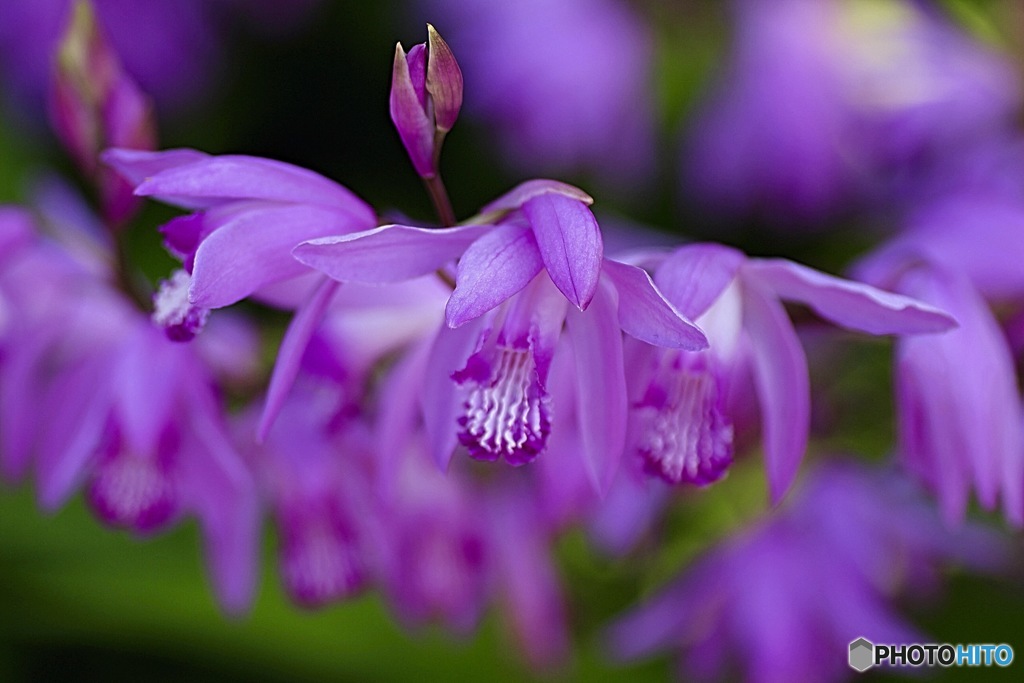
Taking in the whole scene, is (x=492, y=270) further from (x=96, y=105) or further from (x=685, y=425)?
(x=96, y=105)

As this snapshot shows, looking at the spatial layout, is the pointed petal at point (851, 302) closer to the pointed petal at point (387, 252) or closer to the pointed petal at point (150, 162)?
the pointed petal at point (387, 252)

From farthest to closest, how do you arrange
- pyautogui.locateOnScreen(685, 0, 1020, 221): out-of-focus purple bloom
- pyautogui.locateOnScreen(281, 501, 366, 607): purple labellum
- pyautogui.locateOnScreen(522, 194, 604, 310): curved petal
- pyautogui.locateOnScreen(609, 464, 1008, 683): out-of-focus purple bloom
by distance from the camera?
pyautogui.locateOnScreen(685, 0, 1020, 221): out-of-focus purple bloom, pyautogui.locateOnScreen(609, 464, 1008, 683): out-of-focus purple bloom, pyautogui.locateOnScreen(281, 501, 366, 607): purple labellum, pyautogui.locateOnScreen(522, 194, 604, 310): curved petal

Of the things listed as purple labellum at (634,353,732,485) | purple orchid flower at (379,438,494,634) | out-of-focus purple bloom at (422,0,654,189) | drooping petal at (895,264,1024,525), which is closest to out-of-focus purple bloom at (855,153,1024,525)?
A: drooping petal at (895,264,1024,525)

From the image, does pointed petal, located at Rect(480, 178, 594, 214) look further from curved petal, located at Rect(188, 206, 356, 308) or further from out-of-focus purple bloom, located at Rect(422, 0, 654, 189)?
out-of-focus purple bloom, located at Rect(422, 0, 654, 189)

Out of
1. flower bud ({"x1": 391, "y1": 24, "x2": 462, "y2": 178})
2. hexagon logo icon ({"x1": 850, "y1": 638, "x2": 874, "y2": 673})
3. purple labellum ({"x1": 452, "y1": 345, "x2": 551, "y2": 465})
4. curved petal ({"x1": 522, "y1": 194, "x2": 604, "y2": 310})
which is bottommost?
hexagon logo icon ({"x1": 850, "y1": 638, "x2": 874, "y2": 673})

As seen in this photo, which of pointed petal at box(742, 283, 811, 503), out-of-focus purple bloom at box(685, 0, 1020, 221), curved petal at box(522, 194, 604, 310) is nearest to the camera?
curved petal at box(522, 194, 604, 310)

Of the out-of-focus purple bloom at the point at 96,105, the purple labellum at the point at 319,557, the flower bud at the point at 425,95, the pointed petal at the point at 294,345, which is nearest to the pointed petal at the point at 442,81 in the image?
the flower bud at the point at 425,95
